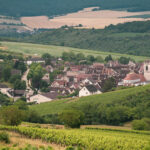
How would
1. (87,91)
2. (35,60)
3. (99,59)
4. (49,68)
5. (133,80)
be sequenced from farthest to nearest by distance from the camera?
(99,59) < (35,60) < (49,68) < (133,80) < (87,91)

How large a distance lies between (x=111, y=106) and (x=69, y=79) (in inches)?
1762

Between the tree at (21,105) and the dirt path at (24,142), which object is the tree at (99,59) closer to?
the tree at (21,105)

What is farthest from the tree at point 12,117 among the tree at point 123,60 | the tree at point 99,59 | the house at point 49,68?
the tree at point 99,59

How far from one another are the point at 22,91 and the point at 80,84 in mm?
14497

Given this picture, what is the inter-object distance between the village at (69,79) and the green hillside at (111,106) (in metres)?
11.6

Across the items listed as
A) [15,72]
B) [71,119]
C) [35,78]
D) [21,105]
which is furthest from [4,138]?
[15,72]

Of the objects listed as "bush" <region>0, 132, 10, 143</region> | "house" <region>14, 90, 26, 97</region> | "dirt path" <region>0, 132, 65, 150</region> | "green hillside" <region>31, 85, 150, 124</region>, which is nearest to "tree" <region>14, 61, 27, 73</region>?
"house" <region>14, 90, 26, 97</region>

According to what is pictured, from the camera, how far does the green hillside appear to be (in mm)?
68312

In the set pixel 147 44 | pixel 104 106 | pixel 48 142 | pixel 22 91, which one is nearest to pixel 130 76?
pixel 22 91

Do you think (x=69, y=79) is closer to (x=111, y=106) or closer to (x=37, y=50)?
(x=111, y=106)

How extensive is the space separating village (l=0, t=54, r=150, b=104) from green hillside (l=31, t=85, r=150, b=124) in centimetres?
1159

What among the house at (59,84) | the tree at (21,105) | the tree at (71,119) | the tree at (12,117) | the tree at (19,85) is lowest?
the house at (59,84)

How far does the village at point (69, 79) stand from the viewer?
97938 mm

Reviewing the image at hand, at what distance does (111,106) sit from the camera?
244ft
